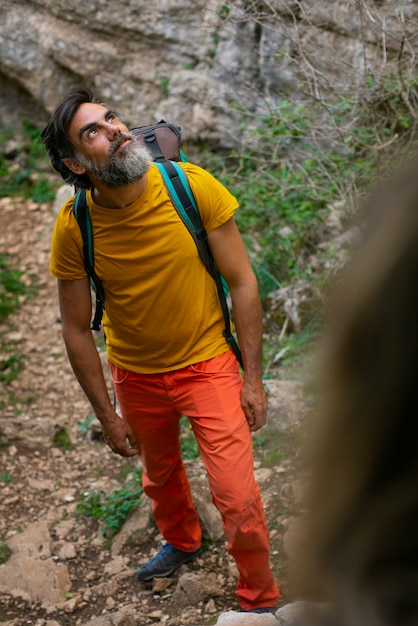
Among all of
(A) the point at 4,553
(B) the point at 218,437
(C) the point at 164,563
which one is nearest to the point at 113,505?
(A) the point at 4,553

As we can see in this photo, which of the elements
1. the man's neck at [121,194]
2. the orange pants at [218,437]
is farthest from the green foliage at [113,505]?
the man's neck at [121,194]

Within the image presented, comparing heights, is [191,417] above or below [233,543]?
above

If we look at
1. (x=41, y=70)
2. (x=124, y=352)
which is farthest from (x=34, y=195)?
(x=124, y=352)

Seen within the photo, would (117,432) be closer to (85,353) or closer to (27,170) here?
(85,353)

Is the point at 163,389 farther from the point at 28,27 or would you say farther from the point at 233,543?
the point at 28,27

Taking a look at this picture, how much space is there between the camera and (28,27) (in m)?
9.62

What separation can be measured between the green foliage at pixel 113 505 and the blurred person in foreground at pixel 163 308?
4.07 ft

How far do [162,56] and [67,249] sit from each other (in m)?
6.07

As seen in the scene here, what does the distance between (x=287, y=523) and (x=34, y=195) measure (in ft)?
21.4

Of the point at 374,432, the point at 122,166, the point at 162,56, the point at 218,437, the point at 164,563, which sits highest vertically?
the point at 162,56

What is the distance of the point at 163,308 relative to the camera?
3434mm

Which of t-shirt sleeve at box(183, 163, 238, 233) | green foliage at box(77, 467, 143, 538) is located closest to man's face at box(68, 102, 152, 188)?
t-shirt sleeve at box(183, 163, 238, 233)

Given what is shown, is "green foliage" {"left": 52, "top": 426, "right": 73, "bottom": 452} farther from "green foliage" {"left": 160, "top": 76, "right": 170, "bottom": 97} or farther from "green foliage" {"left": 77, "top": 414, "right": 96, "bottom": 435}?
"green foliage" {"left": 160, "top": 76, "right": 170, "bottom": 97}

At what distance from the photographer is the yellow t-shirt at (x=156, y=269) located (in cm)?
336
